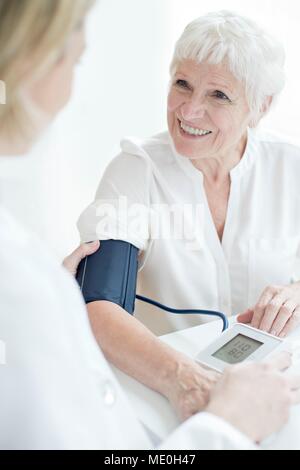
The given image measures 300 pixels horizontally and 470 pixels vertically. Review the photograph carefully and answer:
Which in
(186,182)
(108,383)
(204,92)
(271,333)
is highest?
(204,92)

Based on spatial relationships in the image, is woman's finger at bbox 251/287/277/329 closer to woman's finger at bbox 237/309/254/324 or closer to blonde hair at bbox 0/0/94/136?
woman's finger at bbox 237/309/254/324

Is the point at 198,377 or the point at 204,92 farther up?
the point at 204,92

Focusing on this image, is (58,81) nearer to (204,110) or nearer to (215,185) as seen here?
(204,110)

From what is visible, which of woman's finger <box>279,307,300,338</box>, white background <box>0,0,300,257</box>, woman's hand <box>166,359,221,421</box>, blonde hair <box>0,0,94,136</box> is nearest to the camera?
blonde hair <box>0,0,94,136</box>

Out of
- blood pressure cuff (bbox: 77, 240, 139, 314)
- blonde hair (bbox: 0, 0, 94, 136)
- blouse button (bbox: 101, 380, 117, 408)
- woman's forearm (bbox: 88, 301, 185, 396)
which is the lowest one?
woman's forearm (bbox: 88, 301, 185, 396)

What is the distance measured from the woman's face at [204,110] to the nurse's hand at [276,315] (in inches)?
15.7

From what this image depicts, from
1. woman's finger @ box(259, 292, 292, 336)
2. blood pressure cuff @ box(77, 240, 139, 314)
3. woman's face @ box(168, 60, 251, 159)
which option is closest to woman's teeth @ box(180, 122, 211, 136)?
woman's face @ box(168, 60, 251, 159)

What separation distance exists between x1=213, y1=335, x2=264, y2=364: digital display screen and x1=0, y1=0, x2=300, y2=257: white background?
1.38 metres

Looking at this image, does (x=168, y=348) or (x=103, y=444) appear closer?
(x=103, y=444)

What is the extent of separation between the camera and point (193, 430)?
0.75 metres

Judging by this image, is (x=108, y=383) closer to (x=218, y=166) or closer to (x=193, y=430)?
(x=193, y=430)

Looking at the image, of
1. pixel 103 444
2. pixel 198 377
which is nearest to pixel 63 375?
pixel 103 444

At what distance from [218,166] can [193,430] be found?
2.99 feet

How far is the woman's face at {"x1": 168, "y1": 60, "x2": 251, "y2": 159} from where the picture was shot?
4.58 feet
